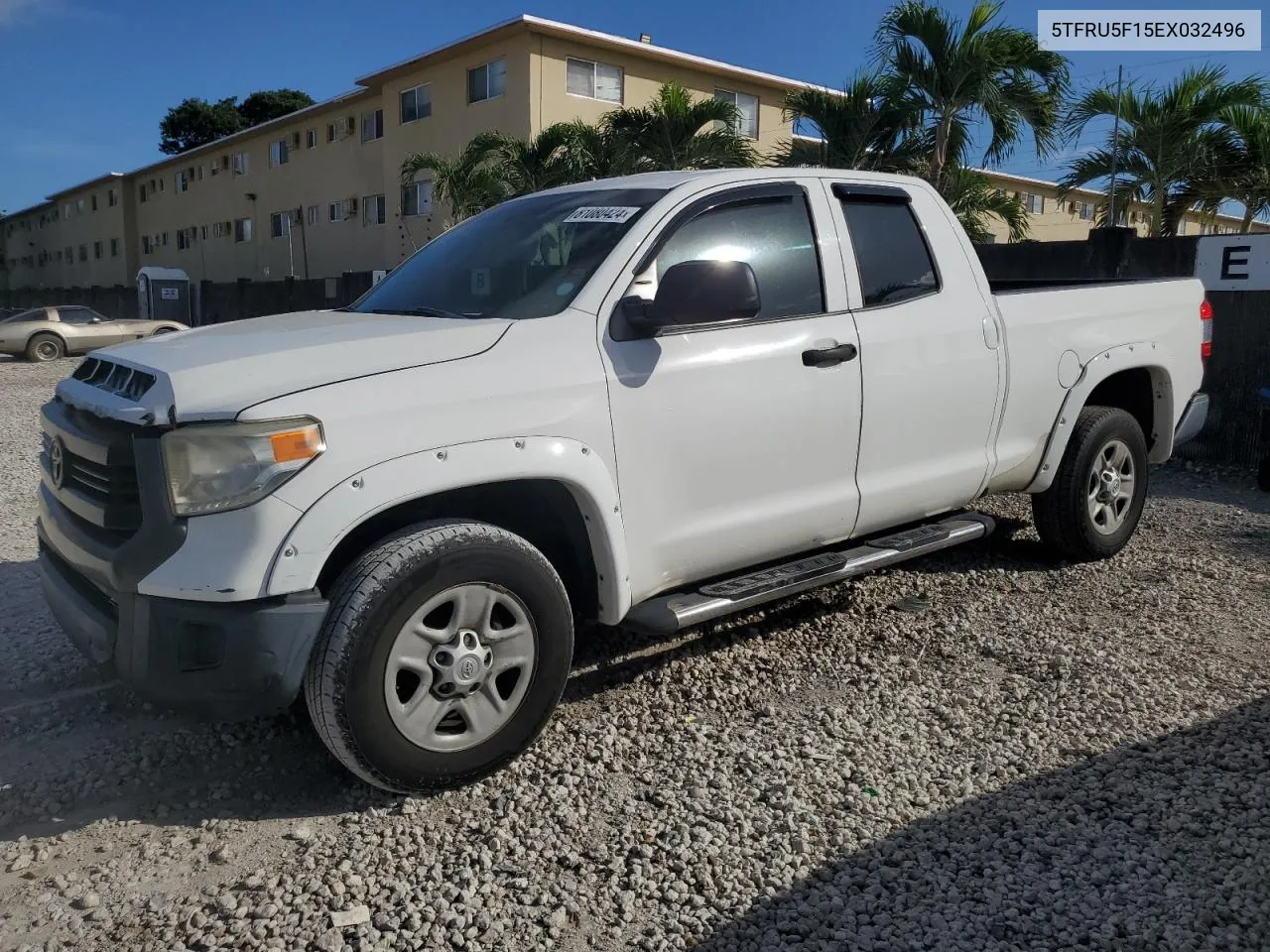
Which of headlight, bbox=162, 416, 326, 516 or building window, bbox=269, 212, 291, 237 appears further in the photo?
building window, bbox=269, 212, 291, 237

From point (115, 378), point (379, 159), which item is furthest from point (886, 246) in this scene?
point (379, 159)

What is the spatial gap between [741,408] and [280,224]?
1476 inches

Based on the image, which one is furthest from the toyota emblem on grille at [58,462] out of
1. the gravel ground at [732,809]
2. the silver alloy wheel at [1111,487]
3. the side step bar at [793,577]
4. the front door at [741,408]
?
the silver alloy wheel at [1111,487]

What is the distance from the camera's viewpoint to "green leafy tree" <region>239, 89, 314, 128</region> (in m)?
61.4

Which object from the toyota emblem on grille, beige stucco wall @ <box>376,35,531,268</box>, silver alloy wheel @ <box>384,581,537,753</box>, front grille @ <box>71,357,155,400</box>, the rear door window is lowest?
silver alloy wheel @ <box>384,581,537,753</box>

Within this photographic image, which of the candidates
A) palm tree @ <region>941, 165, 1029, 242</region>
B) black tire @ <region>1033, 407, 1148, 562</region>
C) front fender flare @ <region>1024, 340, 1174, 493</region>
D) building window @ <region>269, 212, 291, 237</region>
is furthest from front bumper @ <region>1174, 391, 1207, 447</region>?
Result: building window @ <region>269, 212, 291, 237</region>

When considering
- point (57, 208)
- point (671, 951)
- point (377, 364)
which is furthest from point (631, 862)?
point (57, 208)

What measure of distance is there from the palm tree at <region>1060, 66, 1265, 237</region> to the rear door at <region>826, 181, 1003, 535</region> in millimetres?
11768

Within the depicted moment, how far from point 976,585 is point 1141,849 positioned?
250cm

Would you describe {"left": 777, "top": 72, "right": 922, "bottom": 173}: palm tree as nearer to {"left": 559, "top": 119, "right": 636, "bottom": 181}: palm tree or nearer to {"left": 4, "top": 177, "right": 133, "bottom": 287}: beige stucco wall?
{"left": 559, "top": 119, "right": 636, "bottom": 181}: palm tree

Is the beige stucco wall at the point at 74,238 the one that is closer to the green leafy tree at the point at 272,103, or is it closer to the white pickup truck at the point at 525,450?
the green leafy tree at the point at 272,103

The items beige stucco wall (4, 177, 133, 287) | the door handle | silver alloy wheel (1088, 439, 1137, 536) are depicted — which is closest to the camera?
the door handle

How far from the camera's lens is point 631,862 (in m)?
2.95

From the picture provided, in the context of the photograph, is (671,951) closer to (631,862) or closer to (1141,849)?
(631,862)
